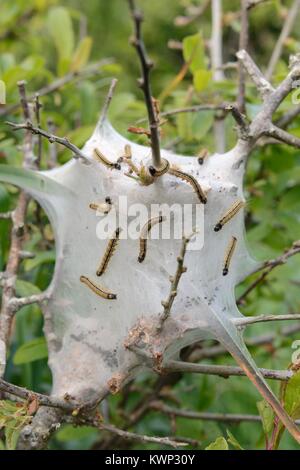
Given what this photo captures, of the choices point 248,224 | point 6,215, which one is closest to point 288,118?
point 248,224

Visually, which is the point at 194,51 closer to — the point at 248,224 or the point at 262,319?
the point at 248,224

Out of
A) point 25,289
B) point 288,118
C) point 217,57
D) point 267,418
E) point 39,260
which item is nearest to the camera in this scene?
point 267,418

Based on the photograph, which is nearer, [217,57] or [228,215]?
[228,215]

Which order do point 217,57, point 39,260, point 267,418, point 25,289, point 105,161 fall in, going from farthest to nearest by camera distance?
point 217,57
point 39,260
point 25,289
point 105,161
point 267,418

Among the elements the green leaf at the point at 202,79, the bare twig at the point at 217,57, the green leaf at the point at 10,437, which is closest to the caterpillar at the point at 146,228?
the green leaf at the point at 10,437

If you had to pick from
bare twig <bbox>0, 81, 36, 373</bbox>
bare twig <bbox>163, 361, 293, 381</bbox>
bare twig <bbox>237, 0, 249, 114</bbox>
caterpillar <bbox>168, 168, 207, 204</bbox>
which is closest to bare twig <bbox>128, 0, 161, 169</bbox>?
caterpillar <bbox>168, 168, 207, 204</bbox>

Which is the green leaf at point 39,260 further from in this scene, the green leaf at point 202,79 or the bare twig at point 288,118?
the bare twig at point 288,118
